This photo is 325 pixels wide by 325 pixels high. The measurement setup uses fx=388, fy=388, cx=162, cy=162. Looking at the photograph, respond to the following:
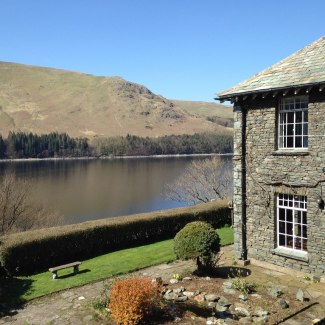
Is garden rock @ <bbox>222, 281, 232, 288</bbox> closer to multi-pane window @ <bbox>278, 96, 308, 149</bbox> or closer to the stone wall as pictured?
the stone wall

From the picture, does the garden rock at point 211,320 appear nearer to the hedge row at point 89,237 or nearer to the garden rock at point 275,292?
the garden rock at point 275,292

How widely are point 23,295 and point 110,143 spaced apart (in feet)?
597

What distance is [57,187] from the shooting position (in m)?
68.8

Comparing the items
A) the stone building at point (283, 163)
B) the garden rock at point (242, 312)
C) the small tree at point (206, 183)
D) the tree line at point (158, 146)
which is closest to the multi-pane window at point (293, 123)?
the stone building at point (283, 163)

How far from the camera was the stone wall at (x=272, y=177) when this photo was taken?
13.6 m

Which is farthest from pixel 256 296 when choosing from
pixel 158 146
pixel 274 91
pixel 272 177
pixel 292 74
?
pixel 158 146

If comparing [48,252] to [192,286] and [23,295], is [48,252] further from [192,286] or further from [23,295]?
[192,286]

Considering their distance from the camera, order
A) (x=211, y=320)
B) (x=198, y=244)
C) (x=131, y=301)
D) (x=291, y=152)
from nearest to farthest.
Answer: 1. (x=131, y=301)
2. (x=211, y=320)
3. (x=198, y=244)
4. (x=291, y=152)

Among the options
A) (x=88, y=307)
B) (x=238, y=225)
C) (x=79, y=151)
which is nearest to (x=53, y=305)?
(x=88, y=307)

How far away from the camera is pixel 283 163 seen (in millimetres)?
14570

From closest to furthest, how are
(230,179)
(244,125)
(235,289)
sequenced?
(235,289), (244,125), (230,179)

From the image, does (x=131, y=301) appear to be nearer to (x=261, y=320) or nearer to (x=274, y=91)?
(x=261, y=320)

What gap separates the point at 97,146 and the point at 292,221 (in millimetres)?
180650

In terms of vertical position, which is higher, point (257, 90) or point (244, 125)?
point (257, 90)
